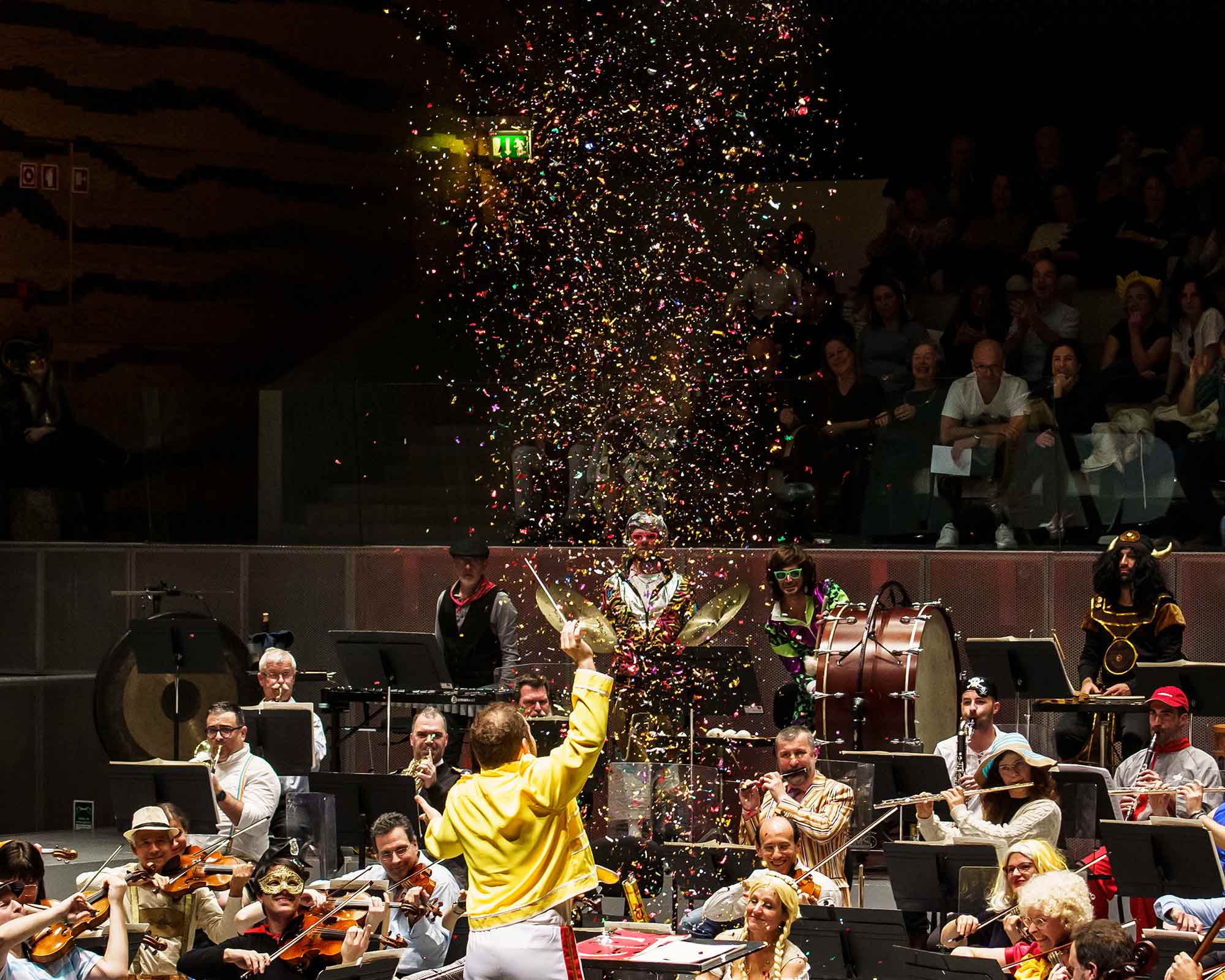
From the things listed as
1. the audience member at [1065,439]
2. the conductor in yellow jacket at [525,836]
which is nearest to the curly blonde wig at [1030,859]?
the conductor in yellow jacket at [525,836]

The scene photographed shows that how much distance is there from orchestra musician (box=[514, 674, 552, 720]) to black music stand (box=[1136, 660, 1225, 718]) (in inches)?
113

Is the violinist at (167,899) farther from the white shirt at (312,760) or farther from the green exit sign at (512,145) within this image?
the green exit sign at (512,145)

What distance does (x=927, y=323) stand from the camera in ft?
45.2

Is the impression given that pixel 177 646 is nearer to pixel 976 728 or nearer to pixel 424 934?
pixel 424 934

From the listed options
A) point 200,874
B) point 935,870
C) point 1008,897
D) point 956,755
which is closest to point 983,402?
point 956,755

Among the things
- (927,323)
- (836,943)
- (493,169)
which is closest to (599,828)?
(836,943)

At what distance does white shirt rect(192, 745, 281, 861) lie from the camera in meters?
9.30

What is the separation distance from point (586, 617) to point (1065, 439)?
2.93 meters

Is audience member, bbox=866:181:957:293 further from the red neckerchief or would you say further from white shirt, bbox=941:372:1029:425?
the red neckerchief

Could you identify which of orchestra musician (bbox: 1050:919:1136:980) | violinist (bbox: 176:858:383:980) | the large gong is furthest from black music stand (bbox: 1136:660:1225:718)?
the large gong

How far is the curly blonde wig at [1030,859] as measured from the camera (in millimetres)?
7391

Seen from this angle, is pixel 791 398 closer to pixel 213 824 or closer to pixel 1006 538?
pixel 1006 538

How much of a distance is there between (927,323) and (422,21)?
585cm

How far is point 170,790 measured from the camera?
8.88 meters
